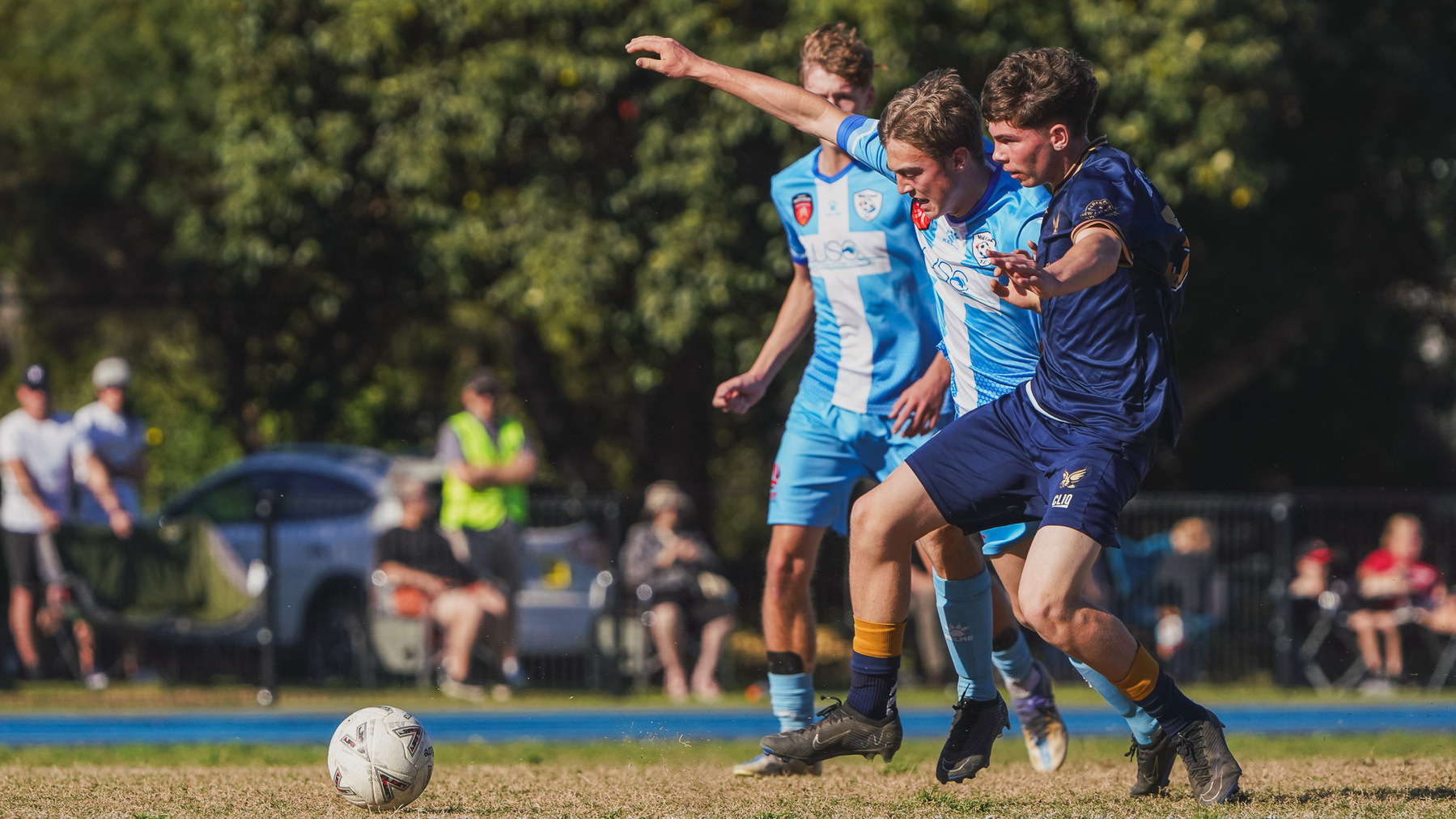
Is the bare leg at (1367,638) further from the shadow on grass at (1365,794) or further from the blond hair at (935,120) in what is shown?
the blond hair at (935,120)

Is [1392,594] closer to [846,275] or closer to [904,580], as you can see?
[846,275]

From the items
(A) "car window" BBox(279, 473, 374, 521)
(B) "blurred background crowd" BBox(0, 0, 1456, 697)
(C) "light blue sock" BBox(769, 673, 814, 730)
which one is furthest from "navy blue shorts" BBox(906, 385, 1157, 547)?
(A) "car window" BBox(279, 473, 374, 521)

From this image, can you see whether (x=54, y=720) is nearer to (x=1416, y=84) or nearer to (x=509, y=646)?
(x=509, y=646)

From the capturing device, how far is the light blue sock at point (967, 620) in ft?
19.2

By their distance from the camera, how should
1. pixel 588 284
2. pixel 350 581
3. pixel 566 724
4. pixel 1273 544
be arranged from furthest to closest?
pixel 588 284
pixel 1273 544
pixel 350 581
pixel 566 724

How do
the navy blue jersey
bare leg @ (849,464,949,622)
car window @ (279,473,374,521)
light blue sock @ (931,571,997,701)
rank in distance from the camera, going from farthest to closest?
car window @ (279,473,374,521) < light blue sock @ (931,571,997,701) < bare leg @ (849,464,949,622) < the navy blue jersey

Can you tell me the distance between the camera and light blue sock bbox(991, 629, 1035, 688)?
6566 millimetres

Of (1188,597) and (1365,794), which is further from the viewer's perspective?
(1188,597)

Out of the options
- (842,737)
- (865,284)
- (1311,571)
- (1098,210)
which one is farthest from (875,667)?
(1311,571)

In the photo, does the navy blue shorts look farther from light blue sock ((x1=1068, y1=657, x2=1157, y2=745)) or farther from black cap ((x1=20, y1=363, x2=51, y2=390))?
black cap ((x1=20, y1=363, x2=51, y2=390))

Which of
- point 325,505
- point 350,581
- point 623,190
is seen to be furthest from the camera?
point 623,190

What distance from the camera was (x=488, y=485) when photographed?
41.0ft

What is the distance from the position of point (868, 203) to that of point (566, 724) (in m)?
5.65

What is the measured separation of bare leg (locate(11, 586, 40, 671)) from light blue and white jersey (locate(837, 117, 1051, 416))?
9335mm
